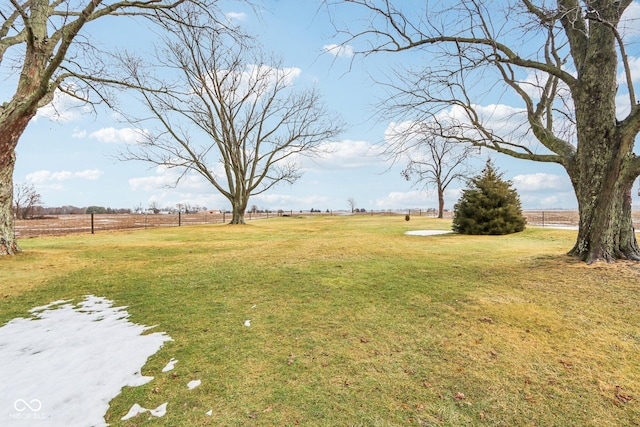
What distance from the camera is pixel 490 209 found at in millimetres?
14352

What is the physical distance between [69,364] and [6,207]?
8.19 meters

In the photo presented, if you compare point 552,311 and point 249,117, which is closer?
point 552,311

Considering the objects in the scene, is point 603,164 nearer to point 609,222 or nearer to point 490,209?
point 609,222

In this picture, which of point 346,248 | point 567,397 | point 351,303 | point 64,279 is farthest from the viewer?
point 346,248

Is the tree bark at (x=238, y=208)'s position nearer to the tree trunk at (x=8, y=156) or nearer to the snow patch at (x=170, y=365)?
the tree trunk at (x=8, y=156)

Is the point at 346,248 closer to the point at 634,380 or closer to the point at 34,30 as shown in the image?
the point at 634,380

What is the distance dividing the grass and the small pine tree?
7.53 metres

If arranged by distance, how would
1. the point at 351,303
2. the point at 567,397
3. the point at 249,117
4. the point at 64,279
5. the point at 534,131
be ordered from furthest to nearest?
1. the point at 249,117
2. the point at 534,131
3. the point at 64,279
4. the point at 351,303
5. the point at 567,397

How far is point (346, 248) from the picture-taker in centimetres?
968

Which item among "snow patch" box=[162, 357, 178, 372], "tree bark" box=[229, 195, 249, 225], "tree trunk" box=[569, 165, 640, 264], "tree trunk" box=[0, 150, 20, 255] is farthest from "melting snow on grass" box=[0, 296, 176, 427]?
"tree bark" box=[229, 195, 249, 225]

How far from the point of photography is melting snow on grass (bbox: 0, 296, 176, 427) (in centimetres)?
237

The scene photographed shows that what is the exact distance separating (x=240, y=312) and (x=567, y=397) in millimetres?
3631

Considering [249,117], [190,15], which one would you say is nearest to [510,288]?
[190,15]

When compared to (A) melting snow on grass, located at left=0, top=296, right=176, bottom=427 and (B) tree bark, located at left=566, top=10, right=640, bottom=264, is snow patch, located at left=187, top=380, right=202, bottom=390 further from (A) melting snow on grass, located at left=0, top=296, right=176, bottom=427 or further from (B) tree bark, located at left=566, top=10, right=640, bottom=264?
(B) tree bark, located at left=566, top=10, right=640, bottom=264
